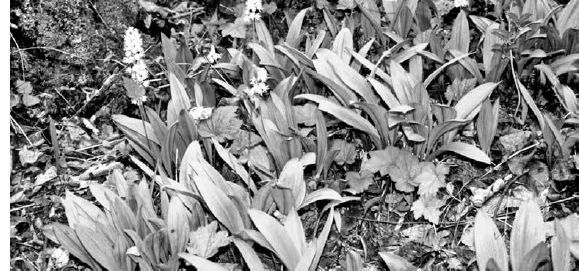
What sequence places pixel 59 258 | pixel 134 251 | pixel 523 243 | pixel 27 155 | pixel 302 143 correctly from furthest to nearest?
pixel 27 155, pixel 302 143, pixel 59 258, pixel 134 251, pixel 523 243

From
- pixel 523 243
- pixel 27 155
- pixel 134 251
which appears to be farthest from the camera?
pixel 27 155

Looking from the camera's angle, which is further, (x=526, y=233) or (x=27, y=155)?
(x=27, y=155)

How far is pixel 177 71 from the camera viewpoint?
403 cm

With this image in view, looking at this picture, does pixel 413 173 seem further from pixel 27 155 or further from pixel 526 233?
pixel 27 155

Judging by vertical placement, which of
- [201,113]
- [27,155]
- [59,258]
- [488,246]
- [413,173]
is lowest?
[59,258]

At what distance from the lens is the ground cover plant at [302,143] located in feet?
9.90

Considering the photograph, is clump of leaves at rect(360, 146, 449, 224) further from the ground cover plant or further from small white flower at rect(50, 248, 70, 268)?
small white flower at rect(50, 248, 70, 268)

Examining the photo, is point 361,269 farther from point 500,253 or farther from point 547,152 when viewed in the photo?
point 547,152

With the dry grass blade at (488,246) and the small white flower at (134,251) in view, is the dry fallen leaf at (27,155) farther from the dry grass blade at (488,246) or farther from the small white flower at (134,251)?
the dry grass blade at (488,246)

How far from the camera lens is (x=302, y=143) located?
3502 mm

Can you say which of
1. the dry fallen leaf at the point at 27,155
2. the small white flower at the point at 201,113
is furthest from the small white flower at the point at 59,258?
the small white flower at the point at 201,113

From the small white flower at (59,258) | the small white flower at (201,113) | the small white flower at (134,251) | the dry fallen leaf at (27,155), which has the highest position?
the small white flower at (201,113)

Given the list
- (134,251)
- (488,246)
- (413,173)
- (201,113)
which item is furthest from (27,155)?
(488,246)

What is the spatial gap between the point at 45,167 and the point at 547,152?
2761mm
